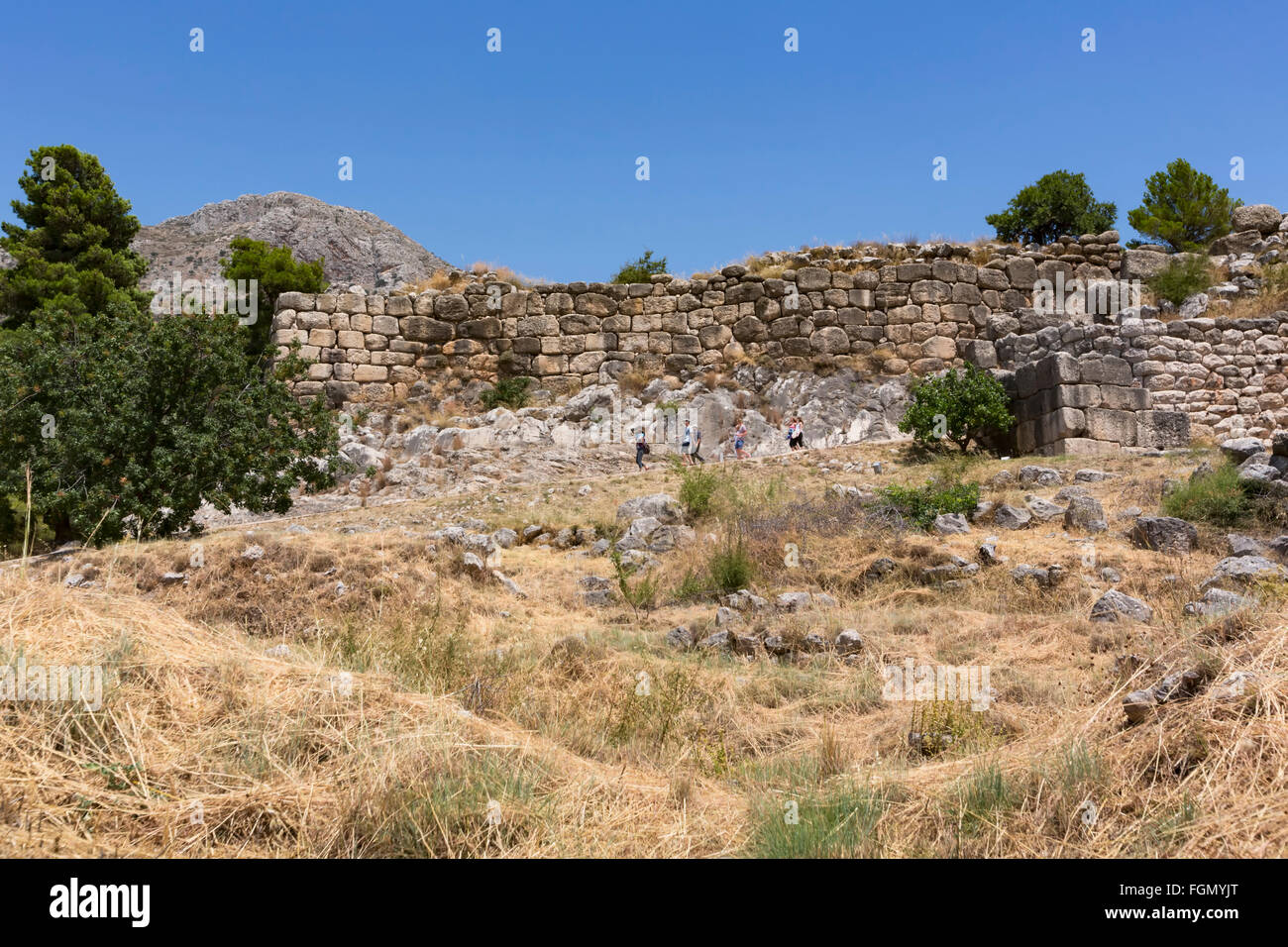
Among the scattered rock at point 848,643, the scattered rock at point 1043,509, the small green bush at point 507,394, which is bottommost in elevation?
the scattered rock at point 848,643

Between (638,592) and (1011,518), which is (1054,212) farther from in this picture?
(638,592)

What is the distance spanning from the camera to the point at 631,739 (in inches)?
200

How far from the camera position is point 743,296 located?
65.2ft

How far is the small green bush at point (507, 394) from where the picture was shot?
63.0ft

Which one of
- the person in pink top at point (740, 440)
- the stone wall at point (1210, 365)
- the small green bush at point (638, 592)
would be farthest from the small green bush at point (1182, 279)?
the small green bush at point (638, 592)

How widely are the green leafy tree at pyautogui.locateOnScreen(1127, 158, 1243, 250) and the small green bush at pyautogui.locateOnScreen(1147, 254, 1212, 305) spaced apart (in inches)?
164

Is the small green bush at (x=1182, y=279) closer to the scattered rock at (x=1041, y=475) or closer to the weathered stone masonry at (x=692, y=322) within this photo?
the weathered stone masonry at (x=692, y=322)

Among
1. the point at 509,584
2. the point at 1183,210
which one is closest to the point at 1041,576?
the point at 509,584

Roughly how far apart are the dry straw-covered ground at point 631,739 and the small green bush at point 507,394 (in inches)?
462

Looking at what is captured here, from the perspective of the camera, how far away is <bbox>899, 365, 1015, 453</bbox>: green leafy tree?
48.4 ft

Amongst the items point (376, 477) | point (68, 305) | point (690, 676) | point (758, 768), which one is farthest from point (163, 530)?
point (68, 305)

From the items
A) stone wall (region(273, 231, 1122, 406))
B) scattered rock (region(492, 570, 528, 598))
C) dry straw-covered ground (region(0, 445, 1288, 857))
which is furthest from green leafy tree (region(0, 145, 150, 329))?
dry straw-covered ground (region(0, 445, 1288, 857))
